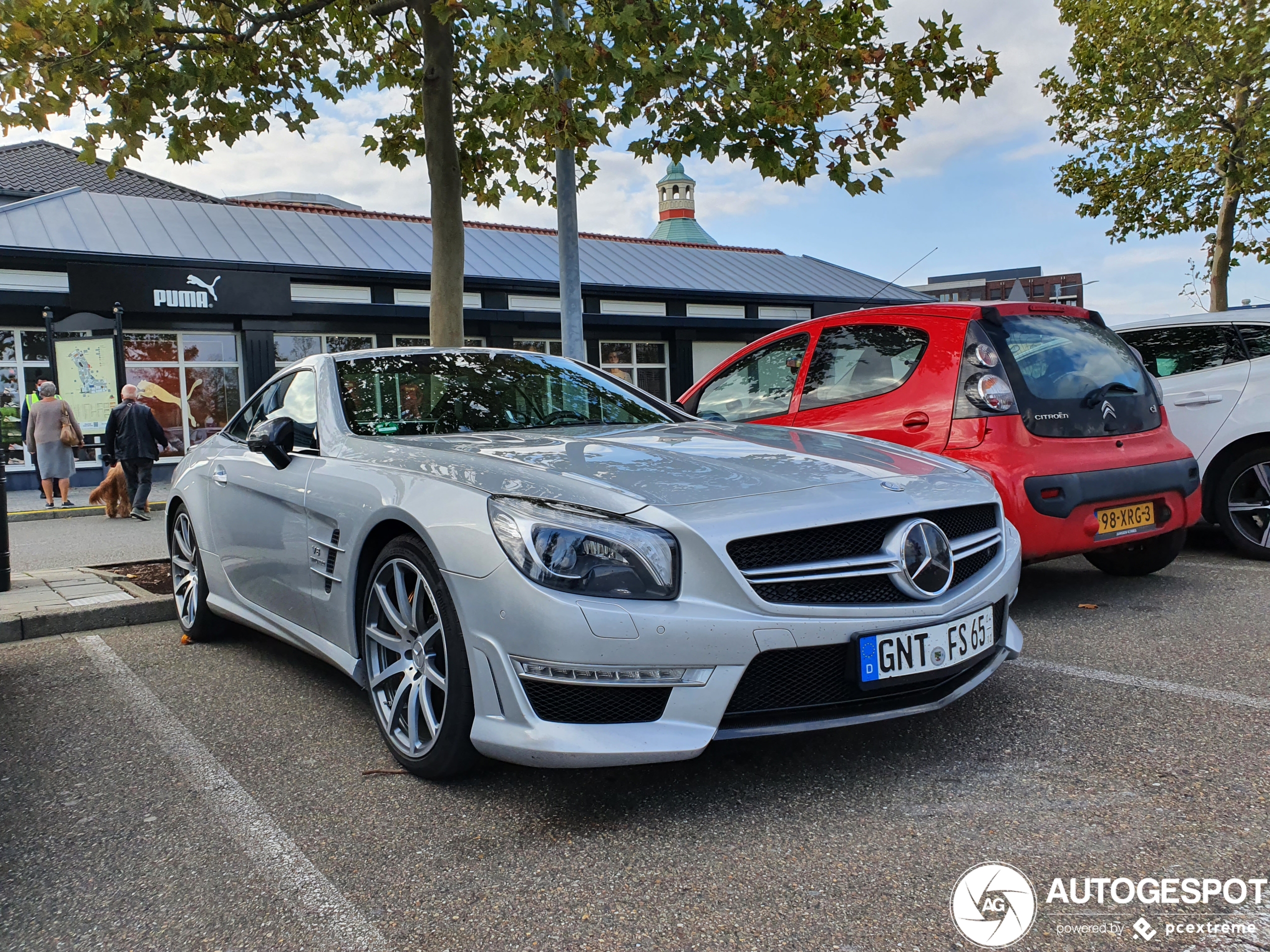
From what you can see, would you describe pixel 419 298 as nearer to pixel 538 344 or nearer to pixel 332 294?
pixel 332 294

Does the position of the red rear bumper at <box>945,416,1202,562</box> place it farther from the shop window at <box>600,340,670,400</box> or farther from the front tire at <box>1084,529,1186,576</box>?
the shop window at <box>600,340,670,400</box>

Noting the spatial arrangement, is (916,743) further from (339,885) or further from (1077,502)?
(1077,502)

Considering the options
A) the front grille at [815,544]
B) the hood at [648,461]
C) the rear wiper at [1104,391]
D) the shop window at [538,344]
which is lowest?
the front grille at [815,544]

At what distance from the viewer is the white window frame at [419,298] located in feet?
66.9

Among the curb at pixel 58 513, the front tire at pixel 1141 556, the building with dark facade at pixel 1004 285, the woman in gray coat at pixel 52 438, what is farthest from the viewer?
the building with dark facade at pixel 1004 285

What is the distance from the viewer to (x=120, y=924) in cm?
224

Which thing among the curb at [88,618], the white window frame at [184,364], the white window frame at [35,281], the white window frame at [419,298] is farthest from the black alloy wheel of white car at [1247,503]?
the white window frame at [35,281]

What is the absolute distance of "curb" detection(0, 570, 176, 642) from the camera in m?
5.42

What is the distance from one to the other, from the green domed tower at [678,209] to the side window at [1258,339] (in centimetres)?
6019

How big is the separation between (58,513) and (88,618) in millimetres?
9663

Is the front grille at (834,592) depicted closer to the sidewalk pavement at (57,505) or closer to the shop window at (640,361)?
the sidewalk pavement at (57,505)

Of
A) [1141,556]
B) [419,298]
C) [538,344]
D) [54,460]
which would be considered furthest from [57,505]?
[1141,556]

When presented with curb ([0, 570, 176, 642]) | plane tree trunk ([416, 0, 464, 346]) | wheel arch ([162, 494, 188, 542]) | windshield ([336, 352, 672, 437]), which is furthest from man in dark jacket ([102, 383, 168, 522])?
windshield ([336, 352, 672, 437])

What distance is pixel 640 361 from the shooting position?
25000 millimetres
